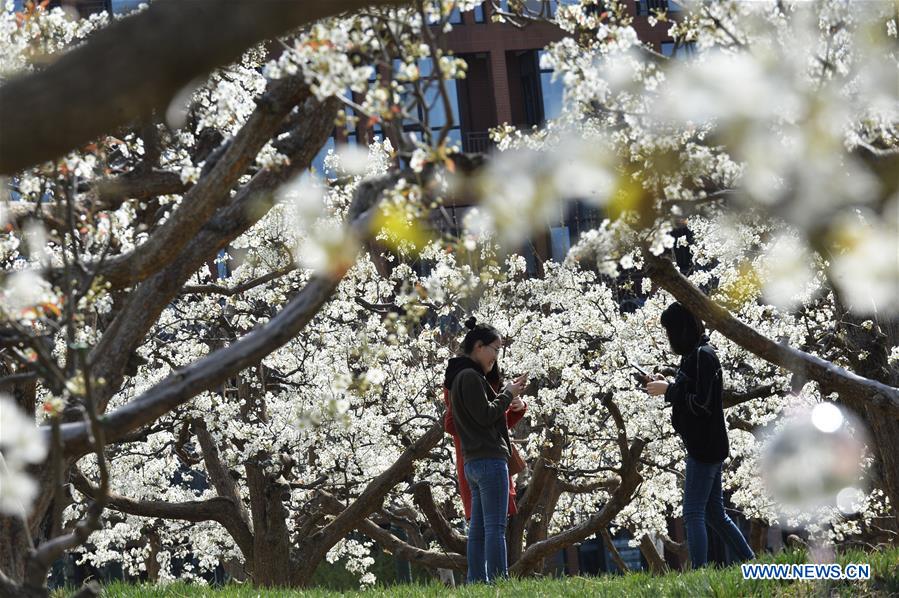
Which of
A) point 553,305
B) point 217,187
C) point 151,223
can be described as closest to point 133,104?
point 217,187

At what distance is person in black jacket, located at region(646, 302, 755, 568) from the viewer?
652cm

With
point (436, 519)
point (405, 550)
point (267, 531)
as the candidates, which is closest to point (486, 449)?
point (267, 531)

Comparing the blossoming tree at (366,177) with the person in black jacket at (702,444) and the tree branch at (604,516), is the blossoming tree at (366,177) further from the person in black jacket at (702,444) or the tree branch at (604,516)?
the tree branch at (604,516)

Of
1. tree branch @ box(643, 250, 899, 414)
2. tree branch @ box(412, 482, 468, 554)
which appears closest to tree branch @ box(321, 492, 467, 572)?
tree branch @ box(412, 482, 468, 554)

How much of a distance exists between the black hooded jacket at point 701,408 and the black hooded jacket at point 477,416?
1.07 m

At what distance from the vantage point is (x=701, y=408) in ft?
21.4

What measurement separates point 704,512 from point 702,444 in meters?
0.41

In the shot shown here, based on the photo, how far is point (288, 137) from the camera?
5562 mm

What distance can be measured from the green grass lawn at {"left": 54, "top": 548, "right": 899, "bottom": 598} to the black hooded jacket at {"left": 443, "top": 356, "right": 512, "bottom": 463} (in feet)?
2.74

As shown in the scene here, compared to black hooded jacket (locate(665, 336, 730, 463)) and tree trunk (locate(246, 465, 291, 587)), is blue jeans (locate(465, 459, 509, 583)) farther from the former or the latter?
tree trunk (locate(246, 465, 291, 587))

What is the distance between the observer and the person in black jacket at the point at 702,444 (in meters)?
6.52

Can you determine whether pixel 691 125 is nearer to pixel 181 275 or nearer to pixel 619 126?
pixel 619 126

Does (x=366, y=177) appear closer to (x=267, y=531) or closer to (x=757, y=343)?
(x=757, y=343)

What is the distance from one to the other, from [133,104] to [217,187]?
2411 mm
